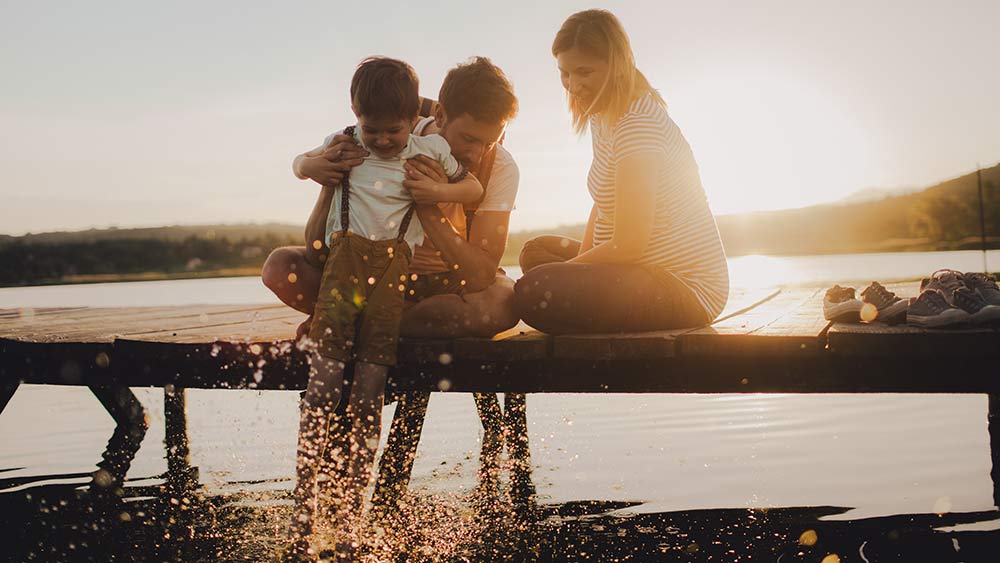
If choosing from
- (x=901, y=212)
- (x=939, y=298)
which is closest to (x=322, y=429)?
(x=939, y=298)

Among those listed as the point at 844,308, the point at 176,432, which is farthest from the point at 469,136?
the point at 176,432

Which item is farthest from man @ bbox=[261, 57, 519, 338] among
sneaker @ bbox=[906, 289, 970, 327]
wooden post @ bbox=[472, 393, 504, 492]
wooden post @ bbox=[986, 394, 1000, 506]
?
wooden post @ bbox=[986, 394, 1000, 506]

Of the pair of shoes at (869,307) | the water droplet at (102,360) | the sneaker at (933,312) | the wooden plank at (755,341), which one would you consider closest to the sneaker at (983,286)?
the sneaker at (933,312)

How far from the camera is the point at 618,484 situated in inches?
259

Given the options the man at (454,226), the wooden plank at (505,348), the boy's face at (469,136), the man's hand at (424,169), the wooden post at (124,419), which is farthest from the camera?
the wooden post at (124,419)

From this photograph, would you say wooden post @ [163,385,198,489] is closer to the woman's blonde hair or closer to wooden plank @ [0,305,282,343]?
wooden plank @ [0,305,282,343]

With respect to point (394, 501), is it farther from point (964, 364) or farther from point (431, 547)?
point (964, 364)

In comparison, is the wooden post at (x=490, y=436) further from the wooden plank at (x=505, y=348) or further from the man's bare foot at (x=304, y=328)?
the man's bare foot at (x=304, y=328)

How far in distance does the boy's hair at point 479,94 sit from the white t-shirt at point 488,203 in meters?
0.30

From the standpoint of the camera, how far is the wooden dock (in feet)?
12.8

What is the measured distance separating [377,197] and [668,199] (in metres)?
1.36

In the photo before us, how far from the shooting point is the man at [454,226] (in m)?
4.00

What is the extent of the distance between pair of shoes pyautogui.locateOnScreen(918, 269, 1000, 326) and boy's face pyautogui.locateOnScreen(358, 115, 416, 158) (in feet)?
7.89

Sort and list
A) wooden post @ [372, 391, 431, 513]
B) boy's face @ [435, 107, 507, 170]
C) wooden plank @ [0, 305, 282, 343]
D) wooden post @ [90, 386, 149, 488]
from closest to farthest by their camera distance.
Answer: boy's face @ [435, 107, 507, 170] → wooden post @ [372, 391, 431, 513] → wooden plank @ [0, 305, 282, 343] → wooden post @ [90, 386, 149, 488]
